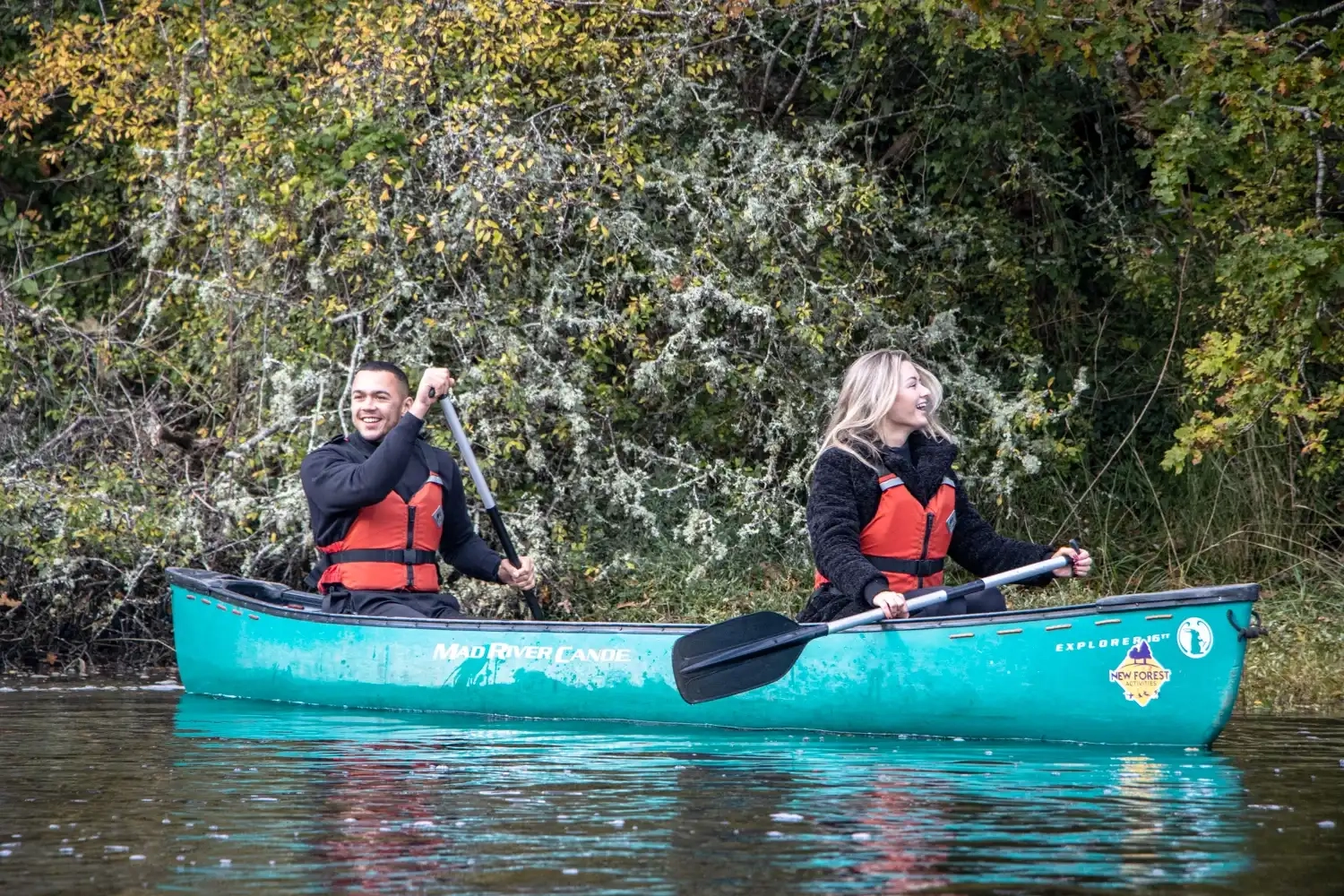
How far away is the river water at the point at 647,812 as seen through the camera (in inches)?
140

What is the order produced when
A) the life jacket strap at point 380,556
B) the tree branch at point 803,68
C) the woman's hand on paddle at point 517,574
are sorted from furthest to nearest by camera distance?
1. the tree branch at point 803,68
2. the woman's hand on paddle at point 517,574
3. the life jacket strap at point 380,556

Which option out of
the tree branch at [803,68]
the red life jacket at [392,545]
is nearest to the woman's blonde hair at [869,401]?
the red life jacket at [392,545]

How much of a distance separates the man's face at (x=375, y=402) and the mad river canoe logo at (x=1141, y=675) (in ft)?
9.06

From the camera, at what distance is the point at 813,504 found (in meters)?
6.07

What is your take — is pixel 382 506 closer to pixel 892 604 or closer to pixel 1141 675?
pixel 892 604

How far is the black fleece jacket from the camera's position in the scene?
19.5 feet

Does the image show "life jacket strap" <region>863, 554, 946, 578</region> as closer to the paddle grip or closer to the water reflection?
the paddle grip

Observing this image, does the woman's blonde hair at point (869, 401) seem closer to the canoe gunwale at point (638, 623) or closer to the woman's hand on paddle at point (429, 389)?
the canoe gunwale at point (638, 623)

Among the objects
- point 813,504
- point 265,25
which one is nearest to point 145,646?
point 265,25

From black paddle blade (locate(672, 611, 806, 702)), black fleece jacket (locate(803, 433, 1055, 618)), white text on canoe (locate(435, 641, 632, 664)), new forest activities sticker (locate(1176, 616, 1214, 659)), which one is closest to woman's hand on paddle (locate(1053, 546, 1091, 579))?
black fleece jacket (locate(803, 433, 1055, 618))

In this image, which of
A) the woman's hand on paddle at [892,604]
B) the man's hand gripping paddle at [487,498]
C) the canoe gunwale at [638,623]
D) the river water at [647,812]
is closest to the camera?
the river water at [647,812]

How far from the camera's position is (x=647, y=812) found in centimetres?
438

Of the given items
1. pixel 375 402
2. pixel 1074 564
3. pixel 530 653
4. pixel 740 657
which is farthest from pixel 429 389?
pixel 1074 564

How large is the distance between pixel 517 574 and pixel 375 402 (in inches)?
38.9
